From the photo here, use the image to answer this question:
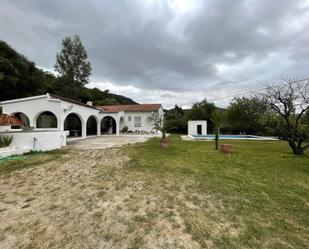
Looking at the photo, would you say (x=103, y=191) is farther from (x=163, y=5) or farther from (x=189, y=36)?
(x=189, y=36)

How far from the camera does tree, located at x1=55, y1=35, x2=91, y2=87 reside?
28.5 m

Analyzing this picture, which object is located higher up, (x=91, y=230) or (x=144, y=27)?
(x=144, y=27)

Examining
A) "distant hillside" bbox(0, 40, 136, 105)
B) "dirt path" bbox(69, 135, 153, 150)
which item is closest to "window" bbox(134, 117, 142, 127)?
"dirt path" bbox(69, 135, 153, 150)

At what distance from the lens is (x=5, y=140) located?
31.9 ft

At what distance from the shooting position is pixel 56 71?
2878 cm

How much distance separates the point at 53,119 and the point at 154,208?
2318 centimetres

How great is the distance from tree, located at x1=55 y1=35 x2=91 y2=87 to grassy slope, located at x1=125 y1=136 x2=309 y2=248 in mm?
26572

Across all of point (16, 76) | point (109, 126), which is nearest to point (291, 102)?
point (109, 126)

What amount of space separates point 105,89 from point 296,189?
155 ft

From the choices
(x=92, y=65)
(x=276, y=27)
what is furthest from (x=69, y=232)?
(x=92, y=65)

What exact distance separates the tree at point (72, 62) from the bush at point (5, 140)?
2089cm

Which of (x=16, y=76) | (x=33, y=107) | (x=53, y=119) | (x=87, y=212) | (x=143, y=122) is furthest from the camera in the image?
(x=143, y=122)

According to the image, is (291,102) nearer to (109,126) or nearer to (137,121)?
(137,121)

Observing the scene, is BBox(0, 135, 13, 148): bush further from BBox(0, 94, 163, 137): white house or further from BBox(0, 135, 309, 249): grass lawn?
BBox(0, 135, 309, 249): grass lawn
